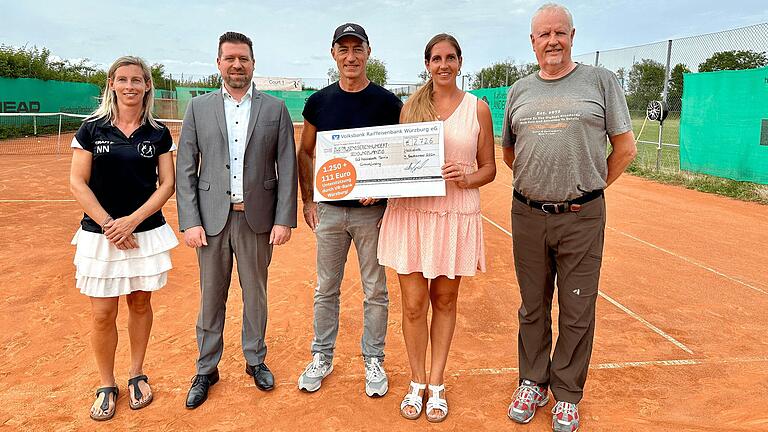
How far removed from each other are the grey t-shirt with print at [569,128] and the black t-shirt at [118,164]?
2.13 meters

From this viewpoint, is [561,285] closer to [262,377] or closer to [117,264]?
[262,377]

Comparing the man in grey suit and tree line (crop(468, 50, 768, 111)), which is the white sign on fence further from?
the man in grey suit

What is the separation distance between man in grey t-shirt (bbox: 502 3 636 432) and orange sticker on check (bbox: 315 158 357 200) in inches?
38.0

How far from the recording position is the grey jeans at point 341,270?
3422mm

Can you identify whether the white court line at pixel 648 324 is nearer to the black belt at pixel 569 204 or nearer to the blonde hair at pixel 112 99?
the black belt at pixel 569 204

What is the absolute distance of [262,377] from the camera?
3566mm

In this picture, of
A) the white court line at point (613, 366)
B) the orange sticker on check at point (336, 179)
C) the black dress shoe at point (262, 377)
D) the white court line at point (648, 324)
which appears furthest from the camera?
the white court line at point (648, 324)

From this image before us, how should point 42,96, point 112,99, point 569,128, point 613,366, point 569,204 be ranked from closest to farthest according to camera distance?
point 569,128 → point 569,204 → point 112,99 → point 613,366 → point 42,96

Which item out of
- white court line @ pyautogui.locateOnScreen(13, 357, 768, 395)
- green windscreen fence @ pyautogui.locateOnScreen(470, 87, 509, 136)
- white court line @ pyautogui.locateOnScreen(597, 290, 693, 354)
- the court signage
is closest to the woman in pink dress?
white court line @ pyautogui.locateOnScreen(13, 357, 768, 395)

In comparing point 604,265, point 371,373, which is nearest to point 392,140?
point 371,373

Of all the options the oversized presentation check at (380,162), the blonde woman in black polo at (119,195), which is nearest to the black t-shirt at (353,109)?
the oversized presentation check at (380,162)

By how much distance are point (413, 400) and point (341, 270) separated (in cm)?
94

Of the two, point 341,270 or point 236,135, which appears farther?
point 341,270

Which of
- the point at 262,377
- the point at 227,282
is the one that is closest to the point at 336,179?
the point at 227,282
